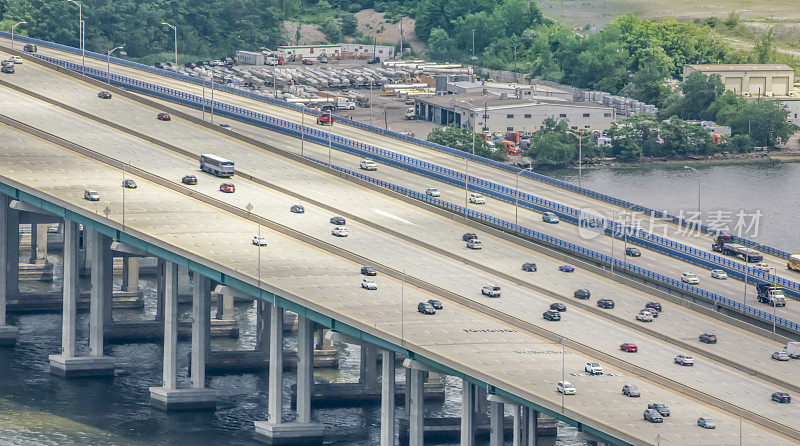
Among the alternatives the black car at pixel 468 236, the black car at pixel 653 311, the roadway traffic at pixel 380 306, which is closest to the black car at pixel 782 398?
the roadway traffic at pixel 380 306

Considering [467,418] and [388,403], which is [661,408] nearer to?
[467,418]

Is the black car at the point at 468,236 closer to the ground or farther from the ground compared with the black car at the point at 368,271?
farther from the ground

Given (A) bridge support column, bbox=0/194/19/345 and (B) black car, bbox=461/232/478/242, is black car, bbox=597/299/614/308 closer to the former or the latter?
(B) black car, bbox=461/232/478/242

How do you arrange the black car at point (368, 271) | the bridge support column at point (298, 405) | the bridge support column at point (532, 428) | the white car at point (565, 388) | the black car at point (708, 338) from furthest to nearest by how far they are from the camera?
the black car at point (368, 271) < the bridge support column at point (298, 405) < the black car at point (708, 338) < the bridge support column at point (532, 428) < the white car at point (565, 388)

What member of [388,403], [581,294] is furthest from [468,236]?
[388,403]

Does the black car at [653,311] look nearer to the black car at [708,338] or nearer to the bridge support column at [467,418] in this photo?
the black car at [708,338]

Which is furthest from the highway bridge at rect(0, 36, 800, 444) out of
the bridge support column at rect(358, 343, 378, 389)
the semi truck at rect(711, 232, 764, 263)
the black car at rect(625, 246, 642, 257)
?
the bridge support column at rect(358, 343, 378, 389)
